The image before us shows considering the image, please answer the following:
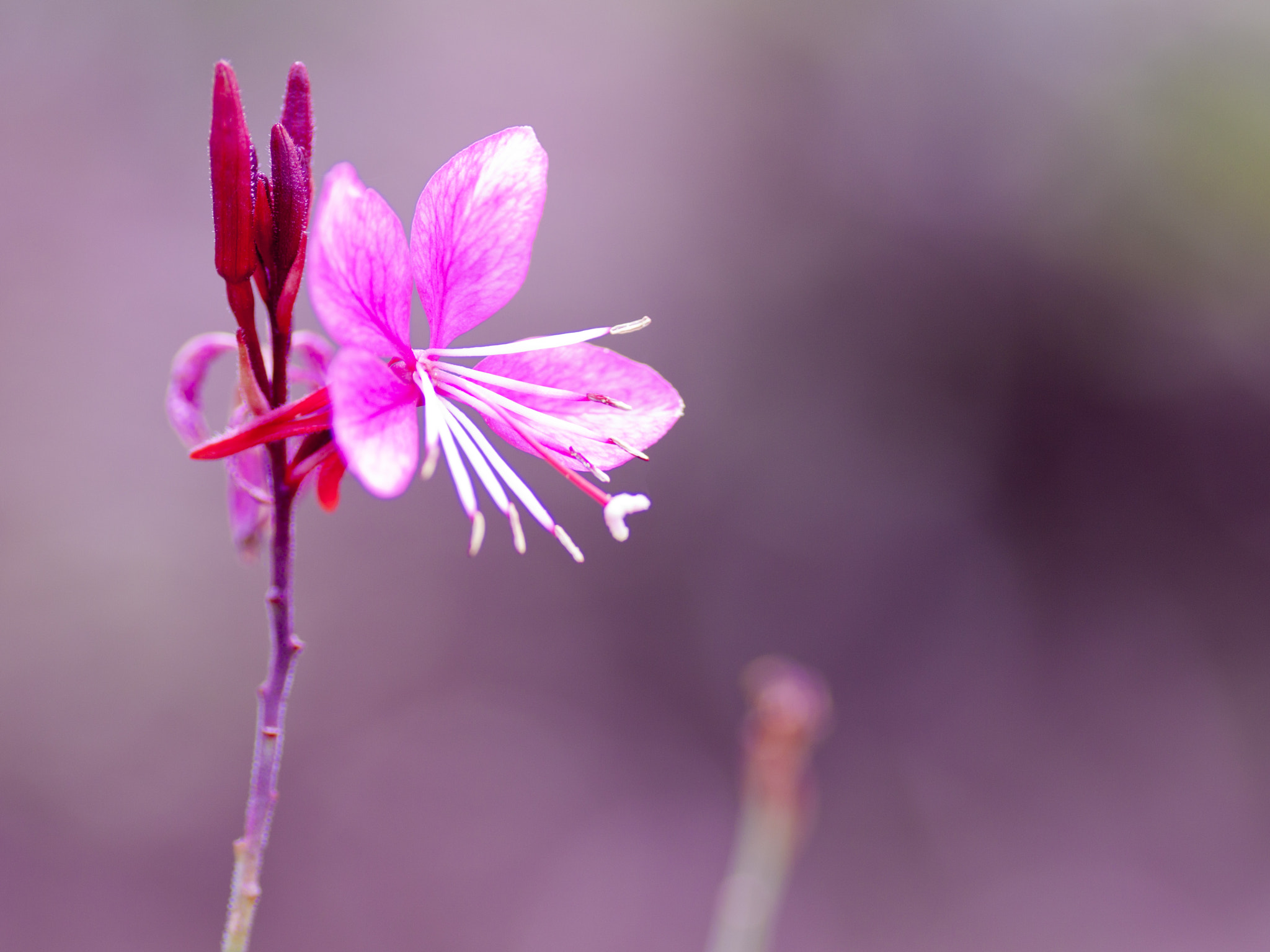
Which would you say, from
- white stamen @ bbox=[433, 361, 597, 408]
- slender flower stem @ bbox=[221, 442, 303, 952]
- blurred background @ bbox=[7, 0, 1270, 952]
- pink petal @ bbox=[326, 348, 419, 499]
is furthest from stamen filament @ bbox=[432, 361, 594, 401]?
blurred background @ bbox=[7, 0, 1270, 952]

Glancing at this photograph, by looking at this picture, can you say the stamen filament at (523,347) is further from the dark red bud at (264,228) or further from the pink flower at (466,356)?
the dark red bud at (264,228)

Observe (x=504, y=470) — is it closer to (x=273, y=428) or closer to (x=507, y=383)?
(x=507, y=383)

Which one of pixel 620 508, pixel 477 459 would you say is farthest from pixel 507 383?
pixel 620 508

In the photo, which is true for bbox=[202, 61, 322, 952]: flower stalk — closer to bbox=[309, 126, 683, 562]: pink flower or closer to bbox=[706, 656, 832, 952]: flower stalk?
bbox=[309, 126, 683, 562]: pink flower

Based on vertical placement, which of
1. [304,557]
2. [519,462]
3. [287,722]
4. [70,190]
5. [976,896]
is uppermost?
[70,190]

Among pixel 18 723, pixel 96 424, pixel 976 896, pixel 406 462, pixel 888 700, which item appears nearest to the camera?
pixel 406 462

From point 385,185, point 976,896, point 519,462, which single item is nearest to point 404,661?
point 519,462

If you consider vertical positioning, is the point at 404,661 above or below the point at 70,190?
below

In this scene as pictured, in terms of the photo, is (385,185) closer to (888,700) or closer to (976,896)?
(888,700)
